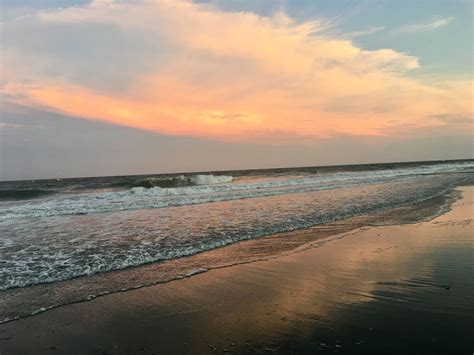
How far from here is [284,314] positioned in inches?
195

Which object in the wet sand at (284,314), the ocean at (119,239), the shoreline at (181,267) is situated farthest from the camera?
the ocean at (119,239)

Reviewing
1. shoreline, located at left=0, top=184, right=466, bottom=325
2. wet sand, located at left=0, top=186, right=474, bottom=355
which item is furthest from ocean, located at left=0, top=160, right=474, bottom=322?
wet sand, located at left=0, top=186, right=474, bottom=355

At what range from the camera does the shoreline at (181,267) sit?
5.93m

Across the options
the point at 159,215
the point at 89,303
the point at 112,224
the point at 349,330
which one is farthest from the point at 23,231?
the point at 349,330

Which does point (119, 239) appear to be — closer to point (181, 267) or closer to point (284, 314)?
point (181, 267)

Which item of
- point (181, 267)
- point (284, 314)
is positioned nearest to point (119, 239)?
point (181, 267)

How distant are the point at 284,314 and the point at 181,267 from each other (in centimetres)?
319

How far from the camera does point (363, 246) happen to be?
891cm

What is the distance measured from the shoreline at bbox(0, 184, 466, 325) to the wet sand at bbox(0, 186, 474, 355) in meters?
0.28

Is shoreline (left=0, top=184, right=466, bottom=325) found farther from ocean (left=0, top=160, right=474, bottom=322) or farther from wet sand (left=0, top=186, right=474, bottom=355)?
wet sand (left=0, top=186, right=474, bottom=355)

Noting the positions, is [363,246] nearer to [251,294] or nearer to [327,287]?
[327,287]

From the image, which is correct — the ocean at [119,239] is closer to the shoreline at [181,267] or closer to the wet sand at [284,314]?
the shoreline at [181,267]

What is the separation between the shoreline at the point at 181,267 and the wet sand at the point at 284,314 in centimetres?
28

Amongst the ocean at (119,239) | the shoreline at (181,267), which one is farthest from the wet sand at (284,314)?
the ocean at (119,239)
